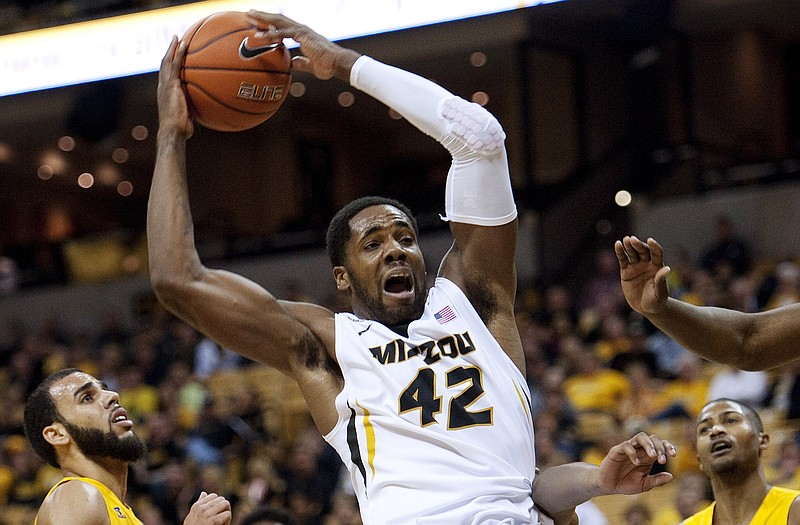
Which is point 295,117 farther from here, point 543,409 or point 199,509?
point 199,509

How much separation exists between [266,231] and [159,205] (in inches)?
523

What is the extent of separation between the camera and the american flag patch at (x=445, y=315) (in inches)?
135

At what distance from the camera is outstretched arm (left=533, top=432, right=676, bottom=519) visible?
2863 millimetres

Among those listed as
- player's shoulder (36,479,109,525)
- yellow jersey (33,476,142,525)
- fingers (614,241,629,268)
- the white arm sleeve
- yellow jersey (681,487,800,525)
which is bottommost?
yellow jersey (681,487,800,525)

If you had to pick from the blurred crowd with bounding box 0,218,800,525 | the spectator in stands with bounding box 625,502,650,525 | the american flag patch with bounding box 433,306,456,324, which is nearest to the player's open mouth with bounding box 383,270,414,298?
the american flag patch with bounding box 433,306,456,324

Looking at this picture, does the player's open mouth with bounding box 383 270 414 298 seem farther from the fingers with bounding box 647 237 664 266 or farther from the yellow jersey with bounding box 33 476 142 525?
the yellow jersey with bounding box 33 476 142 525

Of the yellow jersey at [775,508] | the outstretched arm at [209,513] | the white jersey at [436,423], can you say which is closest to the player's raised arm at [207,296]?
the white jersey at [436,423]

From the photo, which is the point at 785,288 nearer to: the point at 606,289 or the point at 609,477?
the point at 606,289

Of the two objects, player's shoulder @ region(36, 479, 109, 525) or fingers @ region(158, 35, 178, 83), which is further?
player's shoulder @ region(36, 479, 109, 525)

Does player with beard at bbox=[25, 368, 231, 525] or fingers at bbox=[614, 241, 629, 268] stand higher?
fingers at bbox=[614, 241, 629, 268]

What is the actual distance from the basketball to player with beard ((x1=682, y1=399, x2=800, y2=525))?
8.03ft

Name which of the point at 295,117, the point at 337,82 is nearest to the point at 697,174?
the point at 337,82

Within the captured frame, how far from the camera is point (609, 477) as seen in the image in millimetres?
2955

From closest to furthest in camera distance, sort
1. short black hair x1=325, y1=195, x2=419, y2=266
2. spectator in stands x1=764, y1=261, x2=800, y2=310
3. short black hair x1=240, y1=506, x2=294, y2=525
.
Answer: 1. short black hair x1=325, y1=195, x2=419, y2=266
2. short black hair x1=240, y1=506, x2=294, y2=525
3. spectator in stands x1=764, y1=261, x2=800, y2=310
